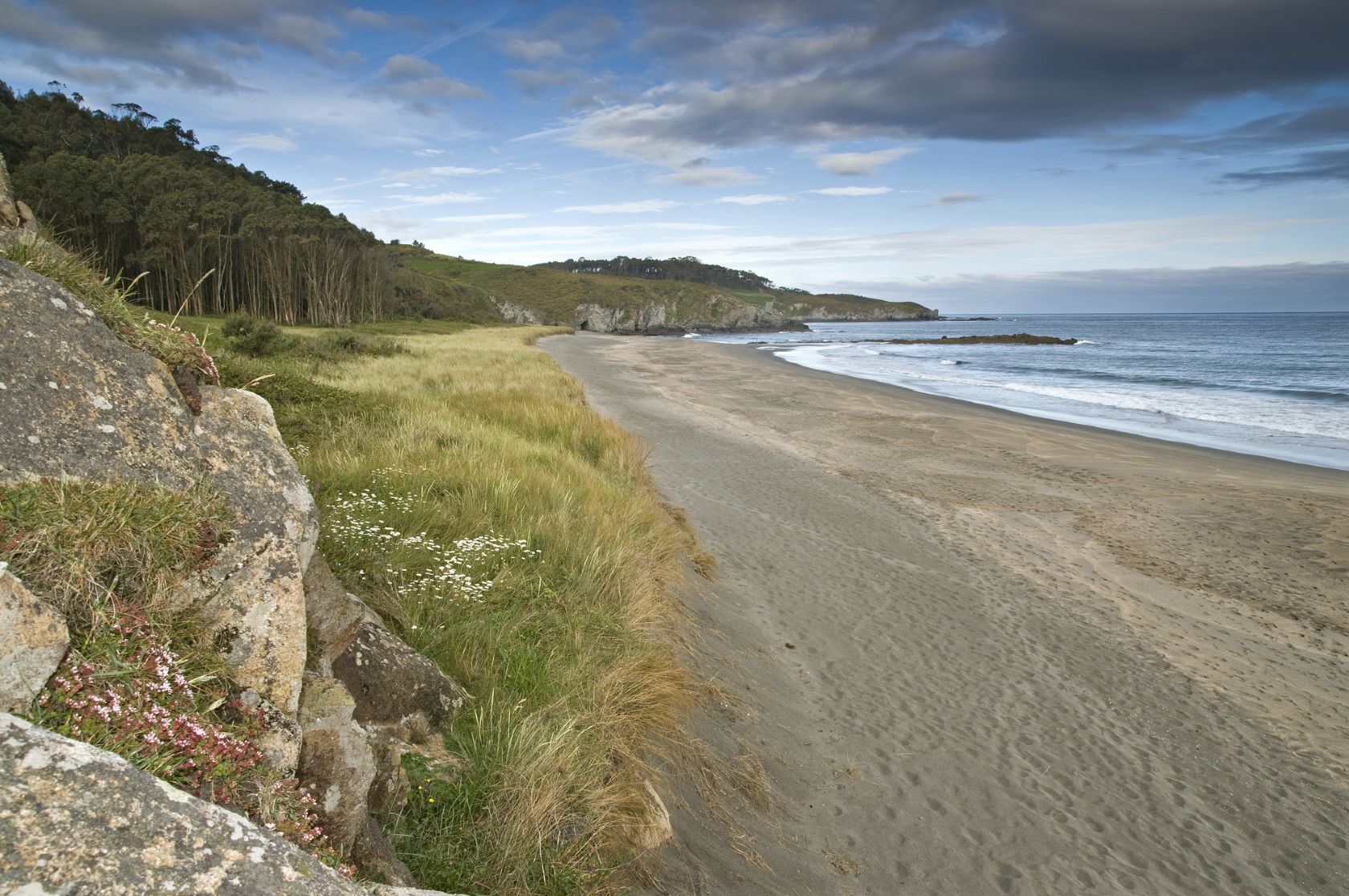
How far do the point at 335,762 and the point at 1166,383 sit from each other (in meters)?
43.5

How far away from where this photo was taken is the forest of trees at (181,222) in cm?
4031

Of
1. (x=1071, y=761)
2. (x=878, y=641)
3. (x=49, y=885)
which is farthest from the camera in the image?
(x=878, y=641)

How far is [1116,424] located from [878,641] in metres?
20.9

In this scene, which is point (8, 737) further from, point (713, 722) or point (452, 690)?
point (713, 722)

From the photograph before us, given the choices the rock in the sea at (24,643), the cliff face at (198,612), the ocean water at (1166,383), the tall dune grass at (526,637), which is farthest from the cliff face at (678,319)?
the rock in the sea at (24,643)

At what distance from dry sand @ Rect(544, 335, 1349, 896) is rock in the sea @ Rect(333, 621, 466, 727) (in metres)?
1.41

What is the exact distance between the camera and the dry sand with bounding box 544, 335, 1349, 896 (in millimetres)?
4508

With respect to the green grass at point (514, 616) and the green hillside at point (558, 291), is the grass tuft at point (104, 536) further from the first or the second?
the green hillside at point (558, 291)

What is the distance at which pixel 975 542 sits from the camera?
34.9ft

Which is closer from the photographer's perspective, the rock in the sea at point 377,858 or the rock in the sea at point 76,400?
the rock in the sea at point 76,400

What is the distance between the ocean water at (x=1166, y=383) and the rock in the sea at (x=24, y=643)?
2331cm

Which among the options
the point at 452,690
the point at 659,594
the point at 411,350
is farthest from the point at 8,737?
the point at 411,350

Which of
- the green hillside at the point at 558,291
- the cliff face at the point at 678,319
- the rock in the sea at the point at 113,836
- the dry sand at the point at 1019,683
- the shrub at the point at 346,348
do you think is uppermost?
the green hillside at the point at 558,291

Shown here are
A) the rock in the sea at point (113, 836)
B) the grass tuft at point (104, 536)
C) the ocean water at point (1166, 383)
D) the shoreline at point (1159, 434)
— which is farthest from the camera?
the ocean water at point (1166, 383)
